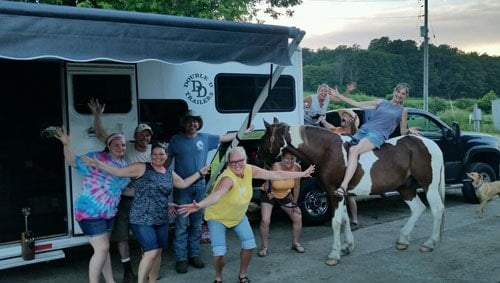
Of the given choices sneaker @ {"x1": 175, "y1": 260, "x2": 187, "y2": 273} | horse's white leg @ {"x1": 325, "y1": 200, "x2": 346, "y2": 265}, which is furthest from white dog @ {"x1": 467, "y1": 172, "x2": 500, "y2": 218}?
sneaker @ {"x1": 175, "y1": 260, "x2": 187, "y2": 273}

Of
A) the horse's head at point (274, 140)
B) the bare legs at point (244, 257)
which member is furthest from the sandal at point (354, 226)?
the bare legs at point (244, 257)

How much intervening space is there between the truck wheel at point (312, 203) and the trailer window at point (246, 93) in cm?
123

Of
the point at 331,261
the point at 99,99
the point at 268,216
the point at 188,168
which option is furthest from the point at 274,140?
the point at 99,99

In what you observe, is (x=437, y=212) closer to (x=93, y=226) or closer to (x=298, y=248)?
(x=298, y=248)

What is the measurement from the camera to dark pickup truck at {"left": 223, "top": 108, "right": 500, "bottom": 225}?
7.37m

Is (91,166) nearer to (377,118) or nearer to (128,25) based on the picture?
(128,25)

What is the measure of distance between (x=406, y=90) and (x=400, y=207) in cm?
345

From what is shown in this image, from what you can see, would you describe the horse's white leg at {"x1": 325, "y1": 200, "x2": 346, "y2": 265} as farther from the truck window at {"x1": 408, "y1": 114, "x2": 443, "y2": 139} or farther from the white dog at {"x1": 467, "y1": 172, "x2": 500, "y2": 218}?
the white dog at {"x1": 467, "y1": 172, "x2": 500, "y2": 218}

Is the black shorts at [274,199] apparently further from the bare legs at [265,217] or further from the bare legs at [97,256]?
the bare legs at [97,256]

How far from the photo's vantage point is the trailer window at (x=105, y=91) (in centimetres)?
516

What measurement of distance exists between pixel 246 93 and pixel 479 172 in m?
4.83

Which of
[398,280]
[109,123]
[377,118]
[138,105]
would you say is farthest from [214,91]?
[398,280]

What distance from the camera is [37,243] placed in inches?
195

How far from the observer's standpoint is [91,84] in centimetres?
523
